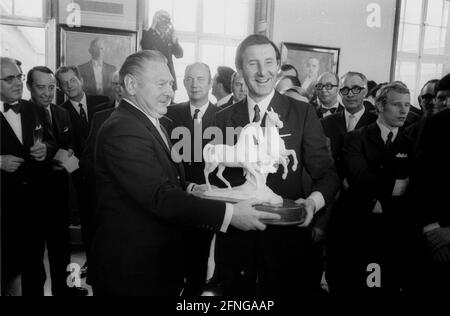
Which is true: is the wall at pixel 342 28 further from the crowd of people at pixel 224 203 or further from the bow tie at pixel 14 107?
the bow tie at pixel 14 107

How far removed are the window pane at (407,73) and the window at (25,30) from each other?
4.86m

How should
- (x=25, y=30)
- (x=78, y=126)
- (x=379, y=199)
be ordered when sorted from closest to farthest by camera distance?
(x=379, y=199) < (x=78, y=126) < (x=25, y=30)

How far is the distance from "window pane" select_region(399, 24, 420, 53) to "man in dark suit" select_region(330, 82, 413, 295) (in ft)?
13.5

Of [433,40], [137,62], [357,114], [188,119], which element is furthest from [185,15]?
[433,40]

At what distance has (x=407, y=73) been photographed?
645 cm

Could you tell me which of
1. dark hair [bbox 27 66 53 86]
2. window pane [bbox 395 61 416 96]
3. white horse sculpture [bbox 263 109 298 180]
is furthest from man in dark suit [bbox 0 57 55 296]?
window pane [bbox 395 61 416 96]

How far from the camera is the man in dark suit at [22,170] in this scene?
2.58 m

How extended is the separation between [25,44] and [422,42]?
5.58 meters

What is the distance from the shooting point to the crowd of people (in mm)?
1623

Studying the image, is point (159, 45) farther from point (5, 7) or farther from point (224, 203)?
point (224, 203)

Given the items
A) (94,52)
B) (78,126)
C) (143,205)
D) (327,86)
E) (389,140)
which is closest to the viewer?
(143,205)
